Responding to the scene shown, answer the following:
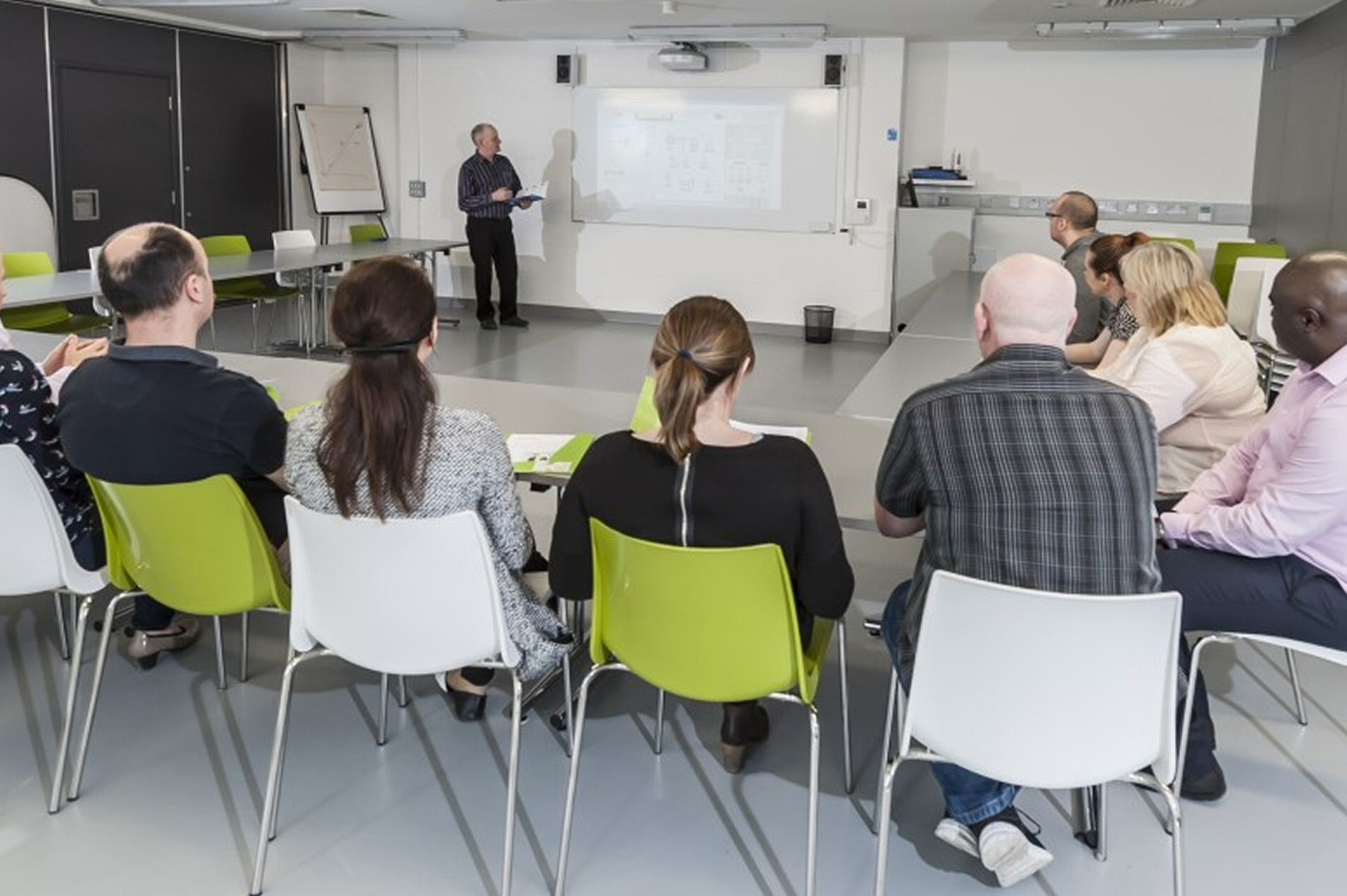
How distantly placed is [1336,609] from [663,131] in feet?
26.1

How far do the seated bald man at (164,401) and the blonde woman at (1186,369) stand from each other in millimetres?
2134

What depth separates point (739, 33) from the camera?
28.2ft

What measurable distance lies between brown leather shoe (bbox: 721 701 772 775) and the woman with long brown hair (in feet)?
1.74

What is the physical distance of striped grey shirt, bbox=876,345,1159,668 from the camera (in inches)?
75.7

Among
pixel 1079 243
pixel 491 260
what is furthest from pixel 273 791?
pixel 491 260

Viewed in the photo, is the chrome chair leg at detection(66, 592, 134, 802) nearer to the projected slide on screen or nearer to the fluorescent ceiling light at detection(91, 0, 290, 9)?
the fluorescent ceiling light at detection(91, 0, 290, 9)

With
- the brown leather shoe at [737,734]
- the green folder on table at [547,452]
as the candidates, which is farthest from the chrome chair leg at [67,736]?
the brown leather shoe at [737,734]

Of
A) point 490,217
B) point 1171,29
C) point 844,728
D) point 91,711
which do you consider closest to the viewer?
point 91,711

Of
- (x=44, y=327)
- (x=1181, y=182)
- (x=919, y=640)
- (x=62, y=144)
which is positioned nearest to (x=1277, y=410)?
(x=919, y=640)

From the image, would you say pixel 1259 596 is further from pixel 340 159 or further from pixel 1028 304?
pixel 340 159

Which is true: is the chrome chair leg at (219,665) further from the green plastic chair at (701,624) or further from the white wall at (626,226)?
the white wall at (626,226)

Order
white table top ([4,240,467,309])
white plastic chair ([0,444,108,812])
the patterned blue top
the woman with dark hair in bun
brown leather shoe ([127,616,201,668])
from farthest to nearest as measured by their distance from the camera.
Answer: white table top ([4,240,467,309]) → the woman with dark hair in bun → brown leather shoe ([127,616,201,668]) → the patterned blue top → white plastic chair ([0,444,108,812])

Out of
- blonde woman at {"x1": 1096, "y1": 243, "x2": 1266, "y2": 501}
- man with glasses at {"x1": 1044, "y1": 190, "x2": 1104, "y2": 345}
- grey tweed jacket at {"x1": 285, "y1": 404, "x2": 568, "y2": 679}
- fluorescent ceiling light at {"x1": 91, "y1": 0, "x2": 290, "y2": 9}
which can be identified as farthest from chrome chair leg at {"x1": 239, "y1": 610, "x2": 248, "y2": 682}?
fluorescent ceiling light at {"x1": 91, "y1": 0, "x2": 290, "y2": 9}

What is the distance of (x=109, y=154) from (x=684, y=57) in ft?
14.7
